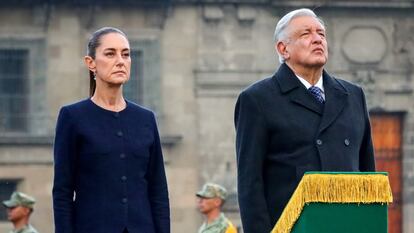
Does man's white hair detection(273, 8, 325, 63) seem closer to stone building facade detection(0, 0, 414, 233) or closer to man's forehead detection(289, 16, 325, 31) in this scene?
man's forehead detection(289, 16, 325, 31)

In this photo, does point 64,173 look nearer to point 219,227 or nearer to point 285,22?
point 285,22

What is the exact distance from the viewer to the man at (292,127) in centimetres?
908

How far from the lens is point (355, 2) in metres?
34.6

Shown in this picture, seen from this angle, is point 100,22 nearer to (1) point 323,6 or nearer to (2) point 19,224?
(1) point 323,6

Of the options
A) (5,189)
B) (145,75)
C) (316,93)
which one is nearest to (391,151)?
(145,75)

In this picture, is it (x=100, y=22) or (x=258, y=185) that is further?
(x=100, y=22)

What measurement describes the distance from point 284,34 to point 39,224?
23592mm

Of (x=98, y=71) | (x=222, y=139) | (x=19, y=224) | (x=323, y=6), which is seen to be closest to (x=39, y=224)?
(x=222, y=139)

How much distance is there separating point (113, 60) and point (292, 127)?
3.16 feet

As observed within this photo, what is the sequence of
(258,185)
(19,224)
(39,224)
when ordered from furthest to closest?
(39,224), (19,224), (258,185)

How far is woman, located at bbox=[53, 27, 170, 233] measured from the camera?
30.6 feet

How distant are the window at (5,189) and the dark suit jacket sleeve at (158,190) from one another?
2261 centimetres

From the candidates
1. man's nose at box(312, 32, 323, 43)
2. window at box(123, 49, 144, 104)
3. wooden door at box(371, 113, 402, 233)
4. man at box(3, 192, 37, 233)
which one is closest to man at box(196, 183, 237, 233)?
man at box(3, 192, 37, 233)

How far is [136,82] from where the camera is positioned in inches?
1291
